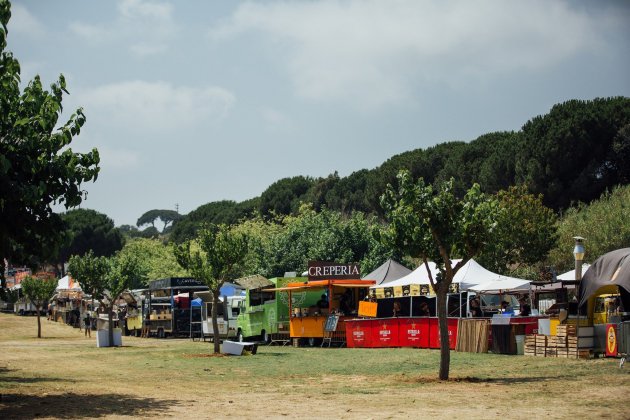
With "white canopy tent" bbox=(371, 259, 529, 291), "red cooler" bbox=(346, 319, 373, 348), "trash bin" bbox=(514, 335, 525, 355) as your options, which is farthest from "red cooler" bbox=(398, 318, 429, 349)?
"trash bin" bbox=(514, 335, 525, 355)

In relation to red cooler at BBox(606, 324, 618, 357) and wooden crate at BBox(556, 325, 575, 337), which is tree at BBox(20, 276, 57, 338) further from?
red cooler at BBox(606, 324, 618, 357)

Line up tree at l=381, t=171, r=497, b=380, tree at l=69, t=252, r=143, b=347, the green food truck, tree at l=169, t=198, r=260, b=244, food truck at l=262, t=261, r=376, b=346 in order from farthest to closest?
1. tree at l=169, t=198, r=260, b=244
2. tree at l=69, t=252, r=143, b=347
3. the green food truck
4. food truck at l=262, t=261, r=376, b=346
5. tree at l=381, t=171, r=497, b=380

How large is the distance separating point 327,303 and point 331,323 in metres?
2.32

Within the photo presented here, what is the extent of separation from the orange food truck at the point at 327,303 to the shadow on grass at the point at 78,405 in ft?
67.2

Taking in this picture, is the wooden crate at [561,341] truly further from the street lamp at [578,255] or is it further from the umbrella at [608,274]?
the street lamp at [578,255]

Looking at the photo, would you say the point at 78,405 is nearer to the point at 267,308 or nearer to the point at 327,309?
the point at 327,309

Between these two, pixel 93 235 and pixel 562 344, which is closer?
pixel 562 344

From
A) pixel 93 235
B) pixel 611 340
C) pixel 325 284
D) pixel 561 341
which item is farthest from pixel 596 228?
pixel 93 235

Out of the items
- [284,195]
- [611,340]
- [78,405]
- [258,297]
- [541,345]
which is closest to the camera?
[78,405]

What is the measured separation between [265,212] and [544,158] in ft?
174

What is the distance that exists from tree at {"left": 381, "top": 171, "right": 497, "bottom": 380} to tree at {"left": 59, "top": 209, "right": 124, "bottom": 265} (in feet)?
327

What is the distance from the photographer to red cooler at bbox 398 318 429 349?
112ft

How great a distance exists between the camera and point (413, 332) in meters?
34.6

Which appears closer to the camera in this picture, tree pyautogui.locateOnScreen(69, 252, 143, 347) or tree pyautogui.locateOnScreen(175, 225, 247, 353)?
tree pyautogui.locateOnScreen(175, 225, 247, 353)
